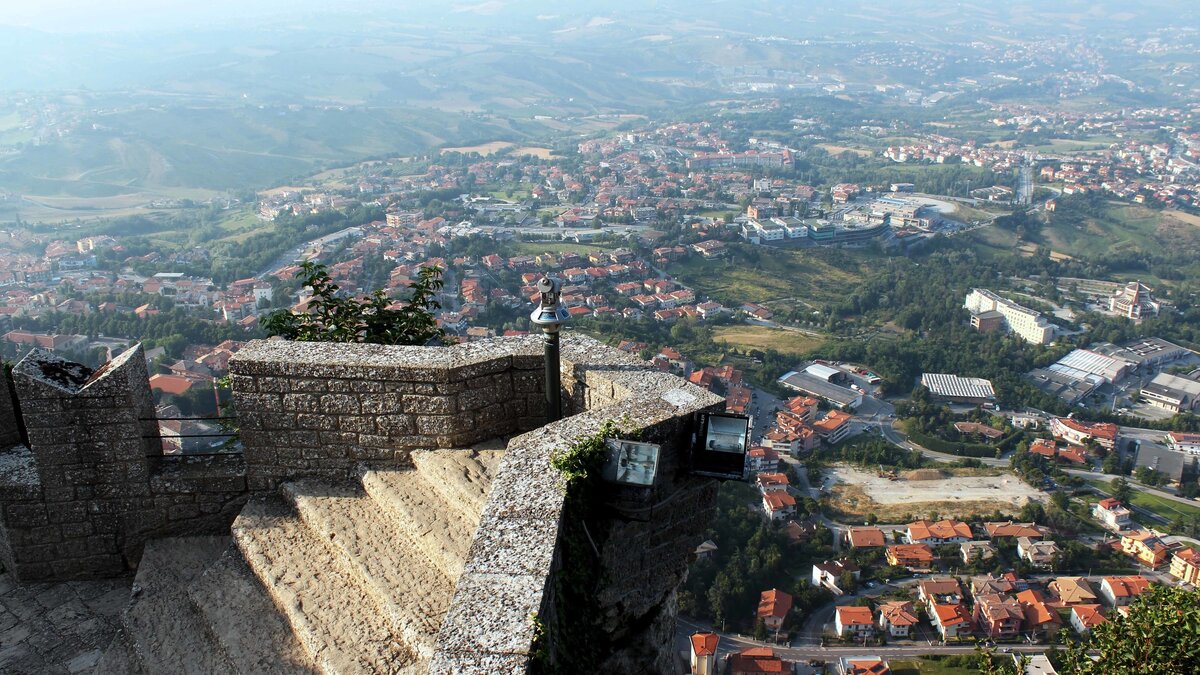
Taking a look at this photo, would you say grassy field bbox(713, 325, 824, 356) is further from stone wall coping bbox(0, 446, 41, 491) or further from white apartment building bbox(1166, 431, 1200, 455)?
stone wall coping bbox(0, 446, 41, 491)

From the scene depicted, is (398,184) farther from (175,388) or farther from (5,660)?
(5,660)

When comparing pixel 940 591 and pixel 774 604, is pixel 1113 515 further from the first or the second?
pixel 774 604

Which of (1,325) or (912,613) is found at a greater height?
(1,325)

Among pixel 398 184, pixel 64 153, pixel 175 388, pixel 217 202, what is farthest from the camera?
pixel 64 153

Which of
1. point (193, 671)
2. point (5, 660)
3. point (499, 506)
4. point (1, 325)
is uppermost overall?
point (499, 506)

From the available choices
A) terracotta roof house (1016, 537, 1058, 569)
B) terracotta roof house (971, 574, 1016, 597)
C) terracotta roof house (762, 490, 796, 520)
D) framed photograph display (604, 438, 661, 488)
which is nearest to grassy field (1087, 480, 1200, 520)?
terracotta roof house (1016, 537, 1058, 569)

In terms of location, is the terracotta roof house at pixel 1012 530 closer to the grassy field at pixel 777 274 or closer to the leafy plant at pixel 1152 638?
the leafy plant at pixel 1152 638

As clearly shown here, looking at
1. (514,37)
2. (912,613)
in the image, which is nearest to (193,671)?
(912,613)
